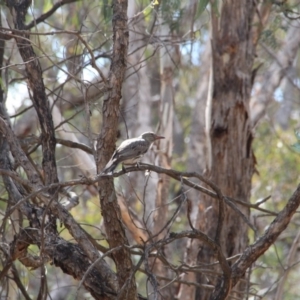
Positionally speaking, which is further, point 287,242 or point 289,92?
point 289,92

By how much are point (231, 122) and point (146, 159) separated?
2.41 metres

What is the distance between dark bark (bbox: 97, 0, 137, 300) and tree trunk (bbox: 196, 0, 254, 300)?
2.79 meters

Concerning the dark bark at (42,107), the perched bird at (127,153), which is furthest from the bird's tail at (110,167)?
the dark bark at (42,107)

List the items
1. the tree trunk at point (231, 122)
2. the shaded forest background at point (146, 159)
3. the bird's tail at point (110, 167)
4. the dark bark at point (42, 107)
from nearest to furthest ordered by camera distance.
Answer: the bird's tail at point (110, 167)
the shaded forest background at point (146, 159)
the dark bark at point (42, 107)
the tree trunk at point (231, 122)

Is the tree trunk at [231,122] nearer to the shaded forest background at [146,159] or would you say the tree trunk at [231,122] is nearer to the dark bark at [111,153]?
the shaded forest background at [146,159]

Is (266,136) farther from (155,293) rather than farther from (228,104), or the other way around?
(155,293)

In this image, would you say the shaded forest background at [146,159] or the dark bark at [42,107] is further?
the dark bark at [42,107]

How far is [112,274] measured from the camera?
176 inches

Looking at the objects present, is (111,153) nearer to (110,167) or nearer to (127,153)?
(110,167)

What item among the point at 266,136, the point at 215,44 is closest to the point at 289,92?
the point at 266,136

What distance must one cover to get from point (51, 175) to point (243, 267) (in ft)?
4.68

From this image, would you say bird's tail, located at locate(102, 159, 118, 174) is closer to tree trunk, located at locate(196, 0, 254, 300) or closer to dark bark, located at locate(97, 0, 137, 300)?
dark bark, located at locate(97, 0, 137, 300)

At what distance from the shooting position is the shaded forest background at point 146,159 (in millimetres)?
4363

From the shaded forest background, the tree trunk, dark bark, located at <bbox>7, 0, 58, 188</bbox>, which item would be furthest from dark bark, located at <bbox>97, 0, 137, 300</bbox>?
the tree trunk
